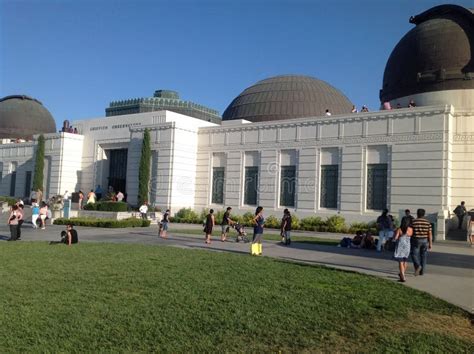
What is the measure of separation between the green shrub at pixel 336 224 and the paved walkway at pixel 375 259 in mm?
5528

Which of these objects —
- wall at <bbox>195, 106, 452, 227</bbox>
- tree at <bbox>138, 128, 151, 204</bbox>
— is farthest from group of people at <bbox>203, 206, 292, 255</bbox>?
tree at <bbox>138, 128, 151, 204</bbox>

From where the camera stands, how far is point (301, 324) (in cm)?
656

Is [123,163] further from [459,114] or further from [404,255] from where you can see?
[404,255]

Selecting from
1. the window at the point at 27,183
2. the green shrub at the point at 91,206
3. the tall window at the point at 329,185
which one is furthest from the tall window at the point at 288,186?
the window at the point at 27,183

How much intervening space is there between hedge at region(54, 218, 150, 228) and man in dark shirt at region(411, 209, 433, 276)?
58.9 feet

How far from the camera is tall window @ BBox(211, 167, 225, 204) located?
3281cm

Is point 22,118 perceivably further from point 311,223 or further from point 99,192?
point 311,223

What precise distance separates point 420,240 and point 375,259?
369 cm

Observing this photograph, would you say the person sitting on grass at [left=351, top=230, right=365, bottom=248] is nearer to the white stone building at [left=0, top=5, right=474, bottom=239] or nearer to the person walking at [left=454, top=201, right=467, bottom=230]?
the white stone building at [left=0, top=5, right=474, bottom=239]

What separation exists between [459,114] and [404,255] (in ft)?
57.4

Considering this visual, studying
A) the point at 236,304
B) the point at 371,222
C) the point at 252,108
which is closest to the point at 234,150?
the point at 252,108

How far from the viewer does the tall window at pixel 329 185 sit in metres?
27.8

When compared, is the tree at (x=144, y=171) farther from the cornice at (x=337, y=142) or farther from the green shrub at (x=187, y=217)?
the cornice at (x=337, y=142)

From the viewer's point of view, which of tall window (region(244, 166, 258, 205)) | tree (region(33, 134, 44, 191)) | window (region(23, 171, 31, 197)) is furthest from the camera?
window (region(23, 171, 31, 197))
